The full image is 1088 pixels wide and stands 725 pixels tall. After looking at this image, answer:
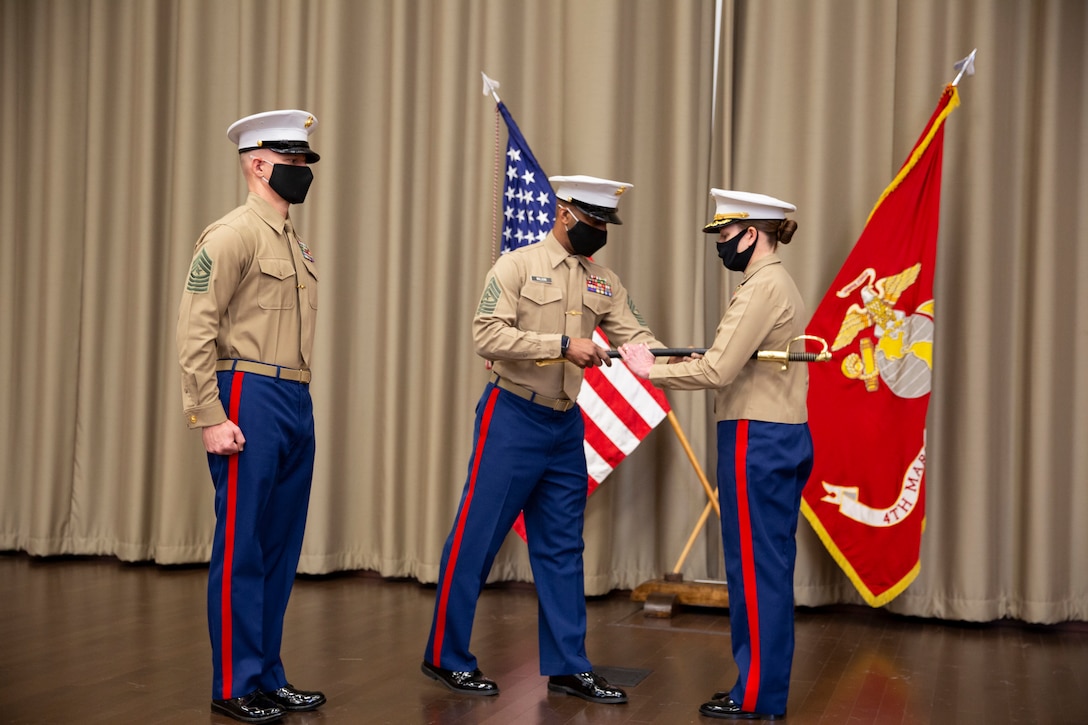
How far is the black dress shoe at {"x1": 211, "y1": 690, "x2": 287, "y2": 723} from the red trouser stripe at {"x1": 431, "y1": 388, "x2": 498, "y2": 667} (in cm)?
55

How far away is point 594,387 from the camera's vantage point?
477cm

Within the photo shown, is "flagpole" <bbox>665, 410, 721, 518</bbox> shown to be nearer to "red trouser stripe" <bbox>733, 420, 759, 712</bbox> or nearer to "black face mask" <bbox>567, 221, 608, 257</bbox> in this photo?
"black face mask" <bbox>567, 221, 608, 257</bbox>

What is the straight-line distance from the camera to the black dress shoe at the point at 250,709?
9.41 feet

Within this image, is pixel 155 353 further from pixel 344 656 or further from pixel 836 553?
pixel 836 553

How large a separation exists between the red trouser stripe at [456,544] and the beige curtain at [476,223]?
1.62 metres

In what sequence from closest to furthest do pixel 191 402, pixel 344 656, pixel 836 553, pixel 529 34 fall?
pixel 191 402, pixel 344 656, pixel 836 553, pixel 529 34

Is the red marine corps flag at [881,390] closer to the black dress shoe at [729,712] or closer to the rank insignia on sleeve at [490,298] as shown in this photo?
the black dress shoe at [729,712]

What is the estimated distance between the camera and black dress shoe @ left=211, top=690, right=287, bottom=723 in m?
2.87

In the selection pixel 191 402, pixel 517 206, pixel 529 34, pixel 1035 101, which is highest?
pixel 529 34

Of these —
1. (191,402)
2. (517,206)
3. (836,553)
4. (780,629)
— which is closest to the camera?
(191,402)

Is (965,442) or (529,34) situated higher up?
(529,34)

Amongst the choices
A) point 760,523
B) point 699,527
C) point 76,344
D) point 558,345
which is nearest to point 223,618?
point 558,345

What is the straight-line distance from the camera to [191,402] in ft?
9.26

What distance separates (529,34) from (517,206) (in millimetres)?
999
